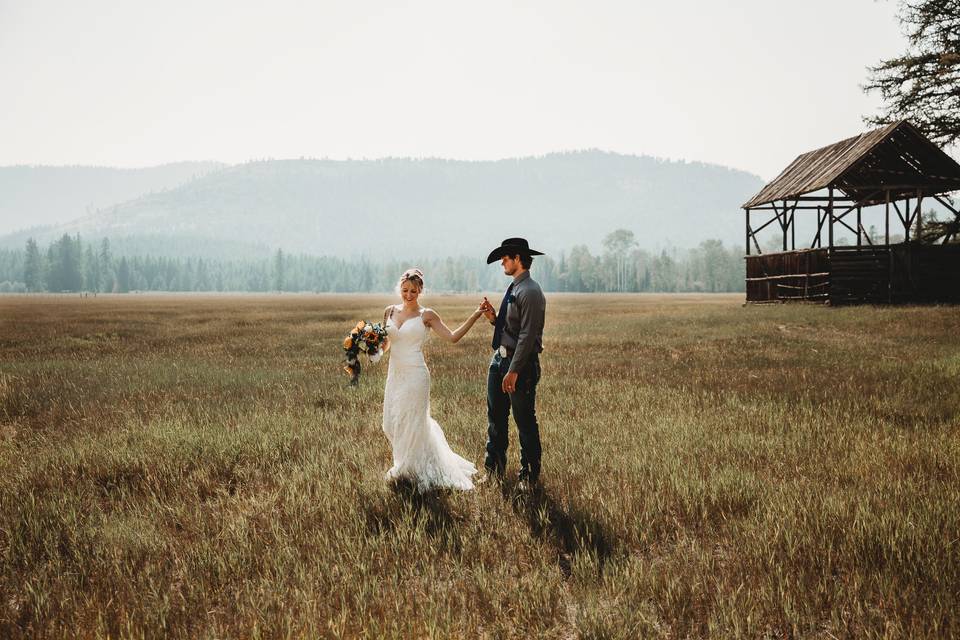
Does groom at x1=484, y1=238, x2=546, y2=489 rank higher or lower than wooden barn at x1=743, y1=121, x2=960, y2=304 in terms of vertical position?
lower

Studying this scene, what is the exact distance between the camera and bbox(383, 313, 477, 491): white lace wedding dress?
5.74 m

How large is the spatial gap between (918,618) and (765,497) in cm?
181

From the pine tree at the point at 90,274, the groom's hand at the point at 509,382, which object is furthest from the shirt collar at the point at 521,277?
the pine tree at the point at 90,274

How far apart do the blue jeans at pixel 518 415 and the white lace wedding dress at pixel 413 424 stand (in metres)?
0.33

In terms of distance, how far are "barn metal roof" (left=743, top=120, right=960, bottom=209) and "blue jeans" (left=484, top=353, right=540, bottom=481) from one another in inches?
1011

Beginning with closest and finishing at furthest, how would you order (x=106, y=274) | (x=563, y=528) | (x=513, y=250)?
(x=563, y=528)
(x=513, y=250)
(x=106, y=274)

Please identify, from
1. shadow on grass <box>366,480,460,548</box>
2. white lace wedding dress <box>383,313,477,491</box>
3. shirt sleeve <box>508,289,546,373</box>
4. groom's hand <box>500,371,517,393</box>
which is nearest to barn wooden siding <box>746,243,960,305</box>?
shirt sleeve <box>508,289,546,373</box>

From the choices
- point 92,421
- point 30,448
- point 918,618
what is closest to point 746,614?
point 918,618

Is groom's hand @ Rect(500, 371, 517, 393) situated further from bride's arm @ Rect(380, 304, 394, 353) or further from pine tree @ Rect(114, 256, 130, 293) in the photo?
pine tree @ Rect(114, 256, 130, 293)

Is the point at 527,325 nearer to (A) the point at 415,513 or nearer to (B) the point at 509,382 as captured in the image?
(B) the point at 509,382

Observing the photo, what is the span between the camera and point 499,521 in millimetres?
4898

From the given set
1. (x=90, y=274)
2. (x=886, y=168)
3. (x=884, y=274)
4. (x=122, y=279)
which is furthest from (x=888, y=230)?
(x=122, y=279)

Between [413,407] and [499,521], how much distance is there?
57.0 inches

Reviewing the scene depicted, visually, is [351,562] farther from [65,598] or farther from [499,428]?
[499,428]
